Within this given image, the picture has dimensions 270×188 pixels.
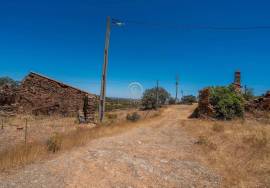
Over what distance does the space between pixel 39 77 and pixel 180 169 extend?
52.6ft

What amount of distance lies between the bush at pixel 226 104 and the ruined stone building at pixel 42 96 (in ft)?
34.4

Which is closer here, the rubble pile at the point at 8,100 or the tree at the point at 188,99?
the rubble pile at the point at 8,100

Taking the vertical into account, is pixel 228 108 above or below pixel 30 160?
above

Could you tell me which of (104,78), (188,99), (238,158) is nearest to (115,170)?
(238,158)

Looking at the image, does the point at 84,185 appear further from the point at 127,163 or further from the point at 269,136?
the point at 269,136

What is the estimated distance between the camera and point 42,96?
69.5ft

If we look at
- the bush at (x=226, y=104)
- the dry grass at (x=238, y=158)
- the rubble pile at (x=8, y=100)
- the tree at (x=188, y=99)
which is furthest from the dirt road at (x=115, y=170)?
the tree at (x=188, y=99)

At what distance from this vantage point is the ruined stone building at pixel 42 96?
21000mm

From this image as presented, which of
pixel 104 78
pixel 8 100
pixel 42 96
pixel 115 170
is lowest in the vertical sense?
pixel 115 170

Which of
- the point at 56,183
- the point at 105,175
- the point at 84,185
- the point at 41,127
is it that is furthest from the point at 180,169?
the point at 41,127

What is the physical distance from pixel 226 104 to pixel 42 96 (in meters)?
14.2

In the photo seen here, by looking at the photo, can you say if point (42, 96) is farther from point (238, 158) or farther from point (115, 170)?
point (238, 158)

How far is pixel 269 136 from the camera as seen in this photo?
12.5m

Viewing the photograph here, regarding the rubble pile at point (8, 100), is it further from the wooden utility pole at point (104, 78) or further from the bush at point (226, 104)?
the bush at point (226, 104)
